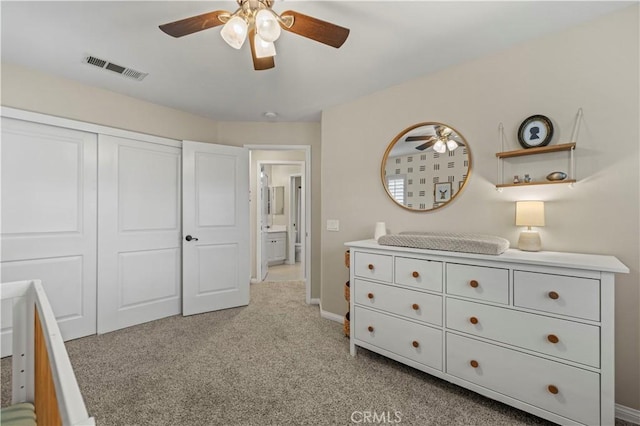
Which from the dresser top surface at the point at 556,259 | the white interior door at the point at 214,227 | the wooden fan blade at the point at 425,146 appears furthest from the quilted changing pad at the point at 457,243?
the white interior door at the point at 214,227

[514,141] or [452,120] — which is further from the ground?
[452,120]

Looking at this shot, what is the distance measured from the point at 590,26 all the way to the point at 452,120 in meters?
0.91

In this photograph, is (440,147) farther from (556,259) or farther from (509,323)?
(509,323)

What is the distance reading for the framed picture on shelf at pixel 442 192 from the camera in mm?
2404

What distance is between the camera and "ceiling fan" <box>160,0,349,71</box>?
1406 millimetres

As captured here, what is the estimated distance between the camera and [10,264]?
7.88 ft

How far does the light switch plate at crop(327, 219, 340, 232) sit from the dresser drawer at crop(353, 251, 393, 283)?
81cm

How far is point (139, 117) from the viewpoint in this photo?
3.16m

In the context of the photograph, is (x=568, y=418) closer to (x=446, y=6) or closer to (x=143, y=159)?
(x=446, y=6)

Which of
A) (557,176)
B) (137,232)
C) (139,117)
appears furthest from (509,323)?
(139,117)

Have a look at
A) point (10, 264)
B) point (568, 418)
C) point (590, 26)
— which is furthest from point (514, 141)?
point (10, 264)

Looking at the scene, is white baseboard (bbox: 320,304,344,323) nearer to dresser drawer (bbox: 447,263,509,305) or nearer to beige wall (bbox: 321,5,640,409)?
beige wall (bbox: 321,5,640,409)

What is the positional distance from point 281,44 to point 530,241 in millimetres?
2134

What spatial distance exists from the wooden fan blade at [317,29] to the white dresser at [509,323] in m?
1.43
